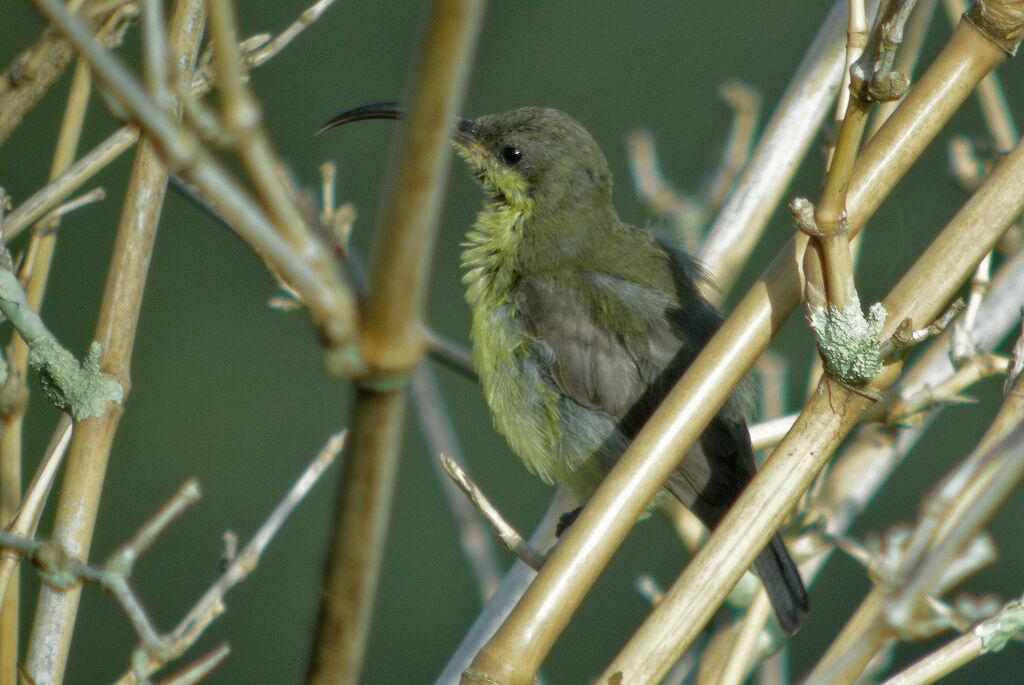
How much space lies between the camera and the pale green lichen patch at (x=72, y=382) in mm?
1494

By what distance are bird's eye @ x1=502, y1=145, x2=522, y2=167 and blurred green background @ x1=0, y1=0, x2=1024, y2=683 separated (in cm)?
259

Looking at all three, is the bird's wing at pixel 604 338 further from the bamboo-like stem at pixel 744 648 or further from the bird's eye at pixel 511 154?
the bamboo-like stem at pixel 744 648

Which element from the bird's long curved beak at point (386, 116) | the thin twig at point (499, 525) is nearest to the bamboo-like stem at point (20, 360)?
the thin twig at point (499, 525)

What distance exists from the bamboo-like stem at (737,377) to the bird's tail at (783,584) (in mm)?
1004

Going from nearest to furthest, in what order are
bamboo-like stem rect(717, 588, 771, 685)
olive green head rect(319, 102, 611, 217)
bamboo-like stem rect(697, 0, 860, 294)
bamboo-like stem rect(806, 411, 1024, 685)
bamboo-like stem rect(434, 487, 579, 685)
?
bamboo-like stem rect(806, 411, 1024, 685), bamboo-like stem rect(717, 588, 771, 685), bamboo-like stem rect(434, 487, 579, 685), bamboo-like stem rect(697, 0, 860, 294), olive green head rect(319, 102, 611, 217)

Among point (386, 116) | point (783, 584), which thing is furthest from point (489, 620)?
point (386, 116)

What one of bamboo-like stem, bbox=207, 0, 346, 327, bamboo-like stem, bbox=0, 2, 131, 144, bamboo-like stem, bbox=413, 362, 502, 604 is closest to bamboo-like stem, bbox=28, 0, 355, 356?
bamboo-like stem, bbox=207, 0, 346, 327

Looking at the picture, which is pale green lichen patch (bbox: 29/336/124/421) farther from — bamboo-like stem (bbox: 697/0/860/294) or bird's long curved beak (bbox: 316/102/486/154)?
bird's long curved beak (bbox: 316/102/486/154)

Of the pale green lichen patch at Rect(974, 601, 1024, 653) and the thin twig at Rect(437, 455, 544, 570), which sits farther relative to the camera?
the thin twig at Rect(437, 455, 544, 570)

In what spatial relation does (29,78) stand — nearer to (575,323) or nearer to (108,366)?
(108,366)

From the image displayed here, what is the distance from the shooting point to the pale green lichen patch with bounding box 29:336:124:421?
1.49 m

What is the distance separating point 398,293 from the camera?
0.79m

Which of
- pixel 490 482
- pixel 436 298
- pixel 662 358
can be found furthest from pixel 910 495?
pixel 662 358

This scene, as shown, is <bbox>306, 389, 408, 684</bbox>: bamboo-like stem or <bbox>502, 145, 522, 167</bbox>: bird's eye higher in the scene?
<bbox>502, 145, 522, 167</bbox>: bird's eye
